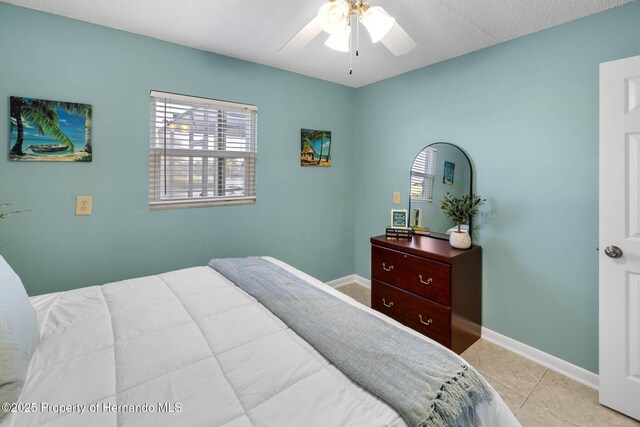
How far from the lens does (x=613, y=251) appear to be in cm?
172

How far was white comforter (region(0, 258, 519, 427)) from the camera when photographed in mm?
829

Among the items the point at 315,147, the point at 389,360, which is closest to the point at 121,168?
the point at 315,147

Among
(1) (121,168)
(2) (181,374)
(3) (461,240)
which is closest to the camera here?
(2) (181,374)

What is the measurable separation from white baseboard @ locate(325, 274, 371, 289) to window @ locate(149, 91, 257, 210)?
1.42 meters

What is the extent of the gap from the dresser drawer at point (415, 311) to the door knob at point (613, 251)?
972 millimetres

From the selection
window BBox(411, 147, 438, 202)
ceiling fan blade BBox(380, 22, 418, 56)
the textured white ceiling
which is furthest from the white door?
window BBox(411, 147, 438, 202)

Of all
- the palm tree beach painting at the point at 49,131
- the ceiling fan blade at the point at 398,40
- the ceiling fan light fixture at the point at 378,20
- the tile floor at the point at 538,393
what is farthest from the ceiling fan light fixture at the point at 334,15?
the tile floor at the point at 538,393

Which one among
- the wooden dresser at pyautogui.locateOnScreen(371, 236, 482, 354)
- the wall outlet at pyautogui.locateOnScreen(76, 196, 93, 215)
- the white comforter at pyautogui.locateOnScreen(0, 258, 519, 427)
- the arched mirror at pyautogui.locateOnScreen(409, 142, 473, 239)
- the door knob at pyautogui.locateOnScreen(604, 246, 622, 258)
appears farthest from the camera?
the arched mirror at pyautogui.locateOnScreen(409, 142, 473, 239)

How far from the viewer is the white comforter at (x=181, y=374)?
0.83 metres

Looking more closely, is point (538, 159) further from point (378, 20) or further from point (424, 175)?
point (378, 20)

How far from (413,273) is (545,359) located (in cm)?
108

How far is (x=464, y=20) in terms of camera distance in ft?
6.56

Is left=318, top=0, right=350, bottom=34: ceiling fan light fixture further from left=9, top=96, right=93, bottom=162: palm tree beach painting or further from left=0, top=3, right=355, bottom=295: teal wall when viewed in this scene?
left=9, top=96, right=93, bottom=162: palm tree beach painting

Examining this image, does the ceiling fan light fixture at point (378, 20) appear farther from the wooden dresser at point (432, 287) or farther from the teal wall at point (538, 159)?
the wooden dresser at point (432, 287)
